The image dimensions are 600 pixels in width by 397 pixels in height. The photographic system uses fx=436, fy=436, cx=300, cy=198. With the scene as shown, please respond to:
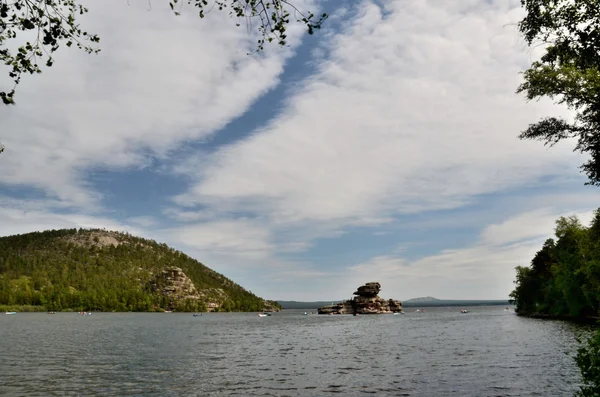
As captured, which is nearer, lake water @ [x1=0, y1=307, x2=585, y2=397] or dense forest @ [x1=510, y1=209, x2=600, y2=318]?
lake water @ [x1=0, y1=307, x2=585, y2=397]

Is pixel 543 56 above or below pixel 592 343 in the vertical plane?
above

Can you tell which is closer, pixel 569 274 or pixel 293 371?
pixel 293 371

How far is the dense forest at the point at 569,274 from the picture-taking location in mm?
85750

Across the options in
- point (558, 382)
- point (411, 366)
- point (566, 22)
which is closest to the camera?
point (566, 22)

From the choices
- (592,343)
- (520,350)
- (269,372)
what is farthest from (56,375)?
(520,350)

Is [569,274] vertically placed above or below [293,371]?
above

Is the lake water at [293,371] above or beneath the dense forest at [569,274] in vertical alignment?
beneath

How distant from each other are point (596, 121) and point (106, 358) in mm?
56895

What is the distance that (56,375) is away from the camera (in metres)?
41.7

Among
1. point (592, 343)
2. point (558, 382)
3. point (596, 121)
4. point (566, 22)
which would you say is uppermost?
point (566, 22)

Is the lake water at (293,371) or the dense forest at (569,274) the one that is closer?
the lake water at (293,371)

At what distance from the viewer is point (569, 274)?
10869 cm

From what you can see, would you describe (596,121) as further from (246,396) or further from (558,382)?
(246,396)

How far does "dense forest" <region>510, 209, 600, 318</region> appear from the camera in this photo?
8575 centimetres
